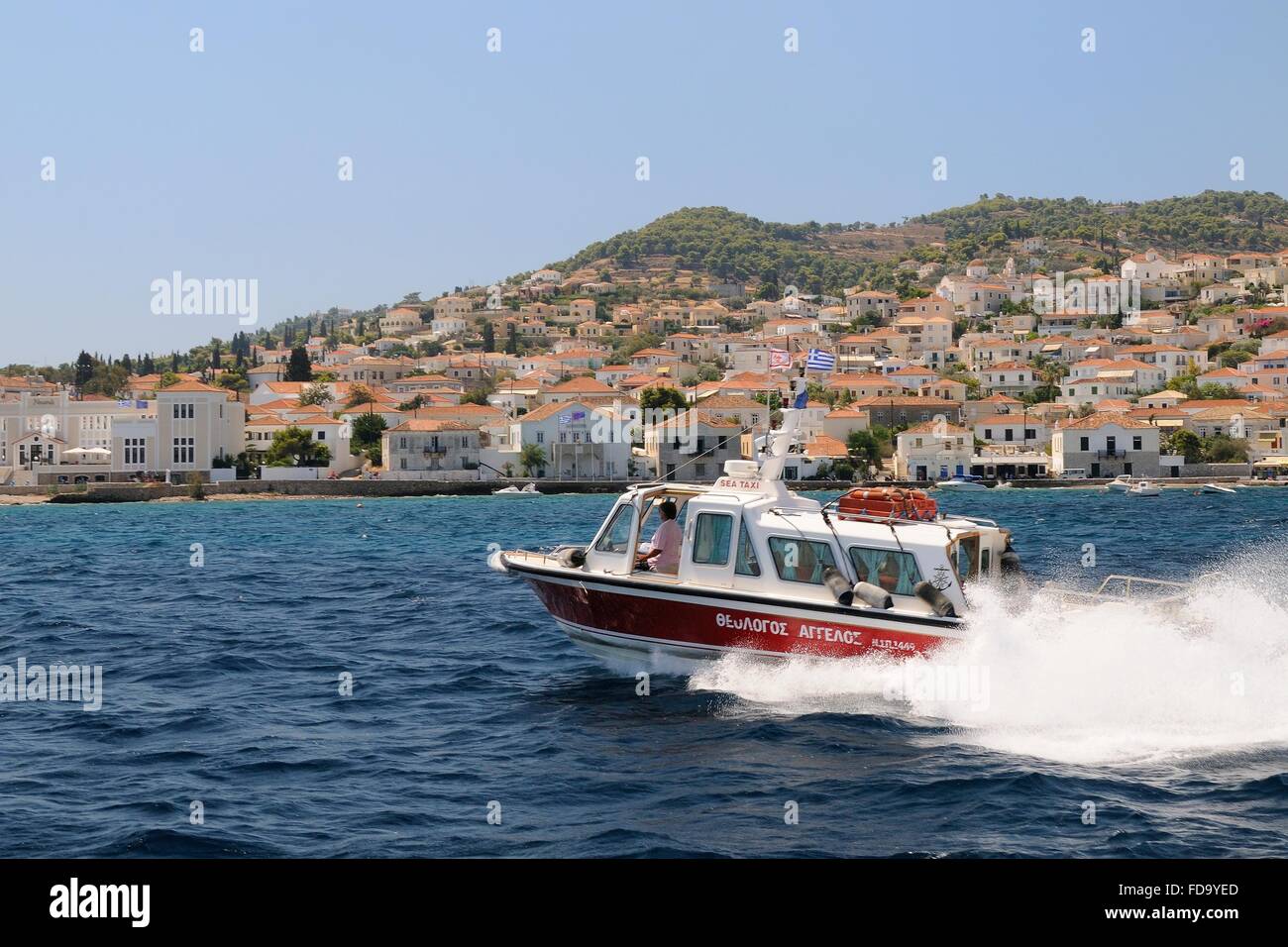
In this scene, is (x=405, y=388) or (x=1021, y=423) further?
(x=405, y=388)

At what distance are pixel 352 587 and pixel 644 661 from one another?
49.8 ft

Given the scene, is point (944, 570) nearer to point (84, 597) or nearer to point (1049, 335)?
point (84, 597)

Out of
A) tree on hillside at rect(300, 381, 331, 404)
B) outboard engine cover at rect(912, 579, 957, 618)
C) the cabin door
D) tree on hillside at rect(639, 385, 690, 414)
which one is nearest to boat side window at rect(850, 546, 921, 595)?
outboard engine cover at rect(912, 579, 957, 618)

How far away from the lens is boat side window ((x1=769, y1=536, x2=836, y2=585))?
15156 mm

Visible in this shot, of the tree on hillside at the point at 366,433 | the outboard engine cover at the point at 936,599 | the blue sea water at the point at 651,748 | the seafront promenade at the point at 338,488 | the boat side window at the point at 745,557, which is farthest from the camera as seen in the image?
the tree on hillside at the point at 366,433

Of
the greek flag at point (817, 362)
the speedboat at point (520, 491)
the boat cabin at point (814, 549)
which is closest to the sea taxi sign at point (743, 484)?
the boat cabin at point (814, 549)

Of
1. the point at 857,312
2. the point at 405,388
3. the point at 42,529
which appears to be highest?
the point at 857,312

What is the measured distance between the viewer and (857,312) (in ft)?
593

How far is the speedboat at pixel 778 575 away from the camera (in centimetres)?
1459

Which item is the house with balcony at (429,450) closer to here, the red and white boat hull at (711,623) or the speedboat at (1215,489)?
the speedboat at (1215,489)

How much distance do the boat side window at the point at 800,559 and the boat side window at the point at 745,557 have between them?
0.22 m

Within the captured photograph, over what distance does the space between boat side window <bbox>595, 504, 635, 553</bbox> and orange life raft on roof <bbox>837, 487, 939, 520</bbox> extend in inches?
102

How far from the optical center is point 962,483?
91.4 meters
